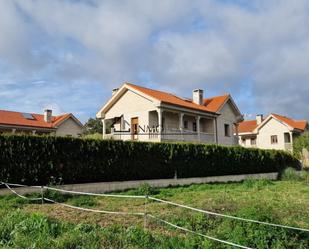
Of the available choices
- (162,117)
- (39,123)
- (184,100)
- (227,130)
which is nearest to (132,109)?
(162,117)

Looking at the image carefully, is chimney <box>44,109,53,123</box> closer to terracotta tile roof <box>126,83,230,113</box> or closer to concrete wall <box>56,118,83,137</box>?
concrete wall <box>56,118,83,137</box>

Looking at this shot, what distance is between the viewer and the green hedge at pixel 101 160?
556 inches

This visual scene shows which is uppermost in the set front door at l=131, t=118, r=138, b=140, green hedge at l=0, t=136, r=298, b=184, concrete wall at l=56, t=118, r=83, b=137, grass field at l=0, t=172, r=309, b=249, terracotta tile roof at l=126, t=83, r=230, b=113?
terracotta tile roof at l=126, t=83, r=230, b=113

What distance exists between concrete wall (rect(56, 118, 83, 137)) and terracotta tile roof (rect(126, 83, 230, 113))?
14.4 m

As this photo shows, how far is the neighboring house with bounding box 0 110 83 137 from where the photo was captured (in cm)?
3603

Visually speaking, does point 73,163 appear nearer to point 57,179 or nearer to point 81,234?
point 57,179

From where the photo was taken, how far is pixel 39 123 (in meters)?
39.9

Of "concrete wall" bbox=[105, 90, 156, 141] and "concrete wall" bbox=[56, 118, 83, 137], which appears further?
"concrete wall" bbox=[56, 118, 83, 137]

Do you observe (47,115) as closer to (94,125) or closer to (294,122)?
(94,125)

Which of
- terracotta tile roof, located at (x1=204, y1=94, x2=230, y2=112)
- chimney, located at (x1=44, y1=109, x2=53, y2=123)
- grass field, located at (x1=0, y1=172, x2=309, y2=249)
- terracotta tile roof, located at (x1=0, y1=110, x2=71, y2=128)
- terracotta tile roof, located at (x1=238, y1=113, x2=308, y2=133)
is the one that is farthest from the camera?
terracotta tile roof, located at (x1=238, y1=113, x2=308, y2=133)

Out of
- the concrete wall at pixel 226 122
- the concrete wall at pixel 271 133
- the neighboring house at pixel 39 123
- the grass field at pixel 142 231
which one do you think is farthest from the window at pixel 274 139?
the grass field at pixel 142 231

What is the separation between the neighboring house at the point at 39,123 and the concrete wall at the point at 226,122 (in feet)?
49.6

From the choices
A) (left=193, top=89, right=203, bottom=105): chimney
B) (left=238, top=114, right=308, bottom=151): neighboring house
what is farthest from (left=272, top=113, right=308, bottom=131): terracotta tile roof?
(left=193, top=89, right=203, bottom=105): chimney

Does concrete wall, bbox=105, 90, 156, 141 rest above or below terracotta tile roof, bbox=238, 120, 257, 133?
below
